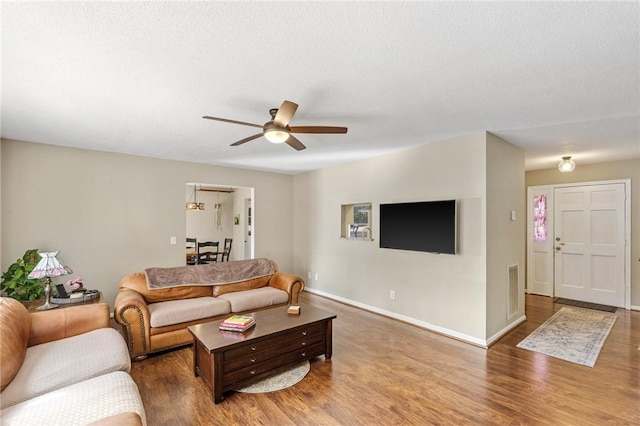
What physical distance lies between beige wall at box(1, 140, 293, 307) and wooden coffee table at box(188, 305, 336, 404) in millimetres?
2582

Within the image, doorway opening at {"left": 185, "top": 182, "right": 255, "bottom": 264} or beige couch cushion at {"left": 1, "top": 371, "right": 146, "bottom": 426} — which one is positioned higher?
doorway opening at {"left": 185, "top": 182, "right": 255, "bottom": 264}

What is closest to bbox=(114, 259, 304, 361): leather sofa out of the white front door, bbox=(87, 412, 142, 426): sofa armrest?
bbox=(87, 412, 142, 426): sofa armrest

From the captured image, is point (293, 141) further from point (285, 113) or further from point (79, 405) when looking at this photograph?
point (79, 405)

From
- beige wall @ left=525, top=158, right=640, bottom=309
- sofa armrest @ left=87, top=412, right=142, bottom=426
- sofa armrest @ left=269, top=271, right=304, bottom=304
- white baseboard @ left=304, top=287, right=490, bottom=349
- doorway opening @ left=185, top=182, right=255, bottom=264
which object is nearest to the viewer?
sofa armrest @ left=87, top=412, right=142, bottom=426

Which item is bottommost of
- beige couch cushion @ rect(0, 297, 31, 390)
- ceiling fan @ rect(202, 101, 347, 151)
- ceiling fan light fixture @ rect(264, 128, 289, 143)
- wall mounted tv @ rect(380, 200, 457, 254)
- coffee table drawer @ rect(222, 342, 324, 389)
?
coffee table drawer @ rect(222, 342, 324, 389)

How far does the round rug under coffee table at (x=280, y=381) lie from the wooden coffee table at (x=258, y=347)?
6cm

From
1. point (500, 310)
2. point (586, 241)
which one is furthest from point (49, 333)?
point (586, 241)

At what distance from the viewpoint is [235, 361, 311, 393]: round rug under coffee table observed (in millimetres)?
2495

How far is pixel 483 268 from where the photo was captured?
3.39 metres

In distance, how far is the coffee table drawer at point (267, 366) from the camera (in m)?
2.39

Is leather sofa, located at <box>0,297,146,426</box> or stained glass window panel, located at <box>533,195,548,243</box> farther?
stained glass window panel, located at <box>533,195,548,243</box>

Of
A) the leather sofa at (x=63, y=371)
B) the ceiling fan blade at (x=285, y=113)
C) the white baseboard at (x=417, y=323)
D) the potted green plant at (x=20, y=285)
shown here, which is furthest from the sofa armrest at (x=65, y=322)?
the white baseboard at (x=417, y=323)

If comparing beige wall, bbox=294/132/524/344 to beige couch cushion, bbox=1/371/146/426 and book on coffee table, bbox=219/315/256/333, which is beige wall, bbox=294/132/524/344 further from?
beige couch cushion, bbox=1/371/146/426

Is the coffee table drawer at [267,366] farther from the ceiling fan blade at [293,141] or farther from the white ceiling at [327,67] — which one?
the white ceiling at [327,67]
